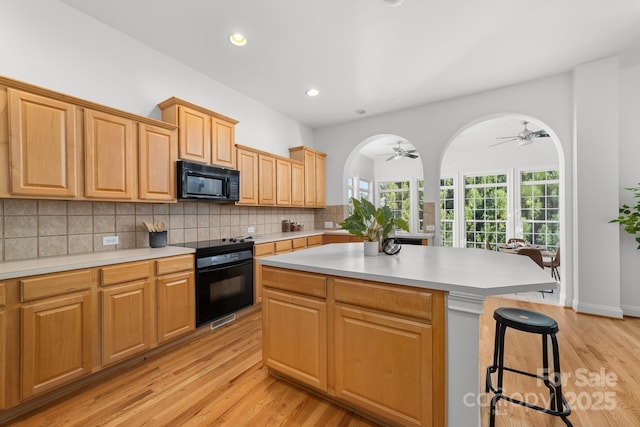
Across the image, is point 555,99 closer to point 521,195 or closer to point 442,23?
point 442,23

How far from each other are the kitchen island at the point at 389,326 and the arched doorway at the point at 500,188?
4727 mm

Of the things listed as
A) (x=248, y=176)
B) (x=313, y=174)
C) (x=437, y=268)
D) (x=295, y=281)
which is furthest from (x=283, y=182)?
(x=437, y=268)

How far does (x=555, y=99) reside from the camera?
3418 millimetres

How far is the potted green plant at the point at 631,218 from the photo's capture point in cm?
291

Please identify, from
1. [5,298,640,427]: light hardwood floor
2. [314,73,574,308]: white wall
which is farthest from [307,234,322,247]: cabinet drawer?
[5,298,640,427]: light hardwood floor

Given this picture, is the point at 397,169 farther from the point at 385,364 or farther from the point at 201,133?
the point at 385,364

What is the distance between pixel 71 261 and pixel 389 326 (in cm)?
221

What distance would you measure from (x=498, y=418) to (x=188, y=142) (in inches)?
133

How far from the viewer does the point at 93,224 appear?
2355 millimetres

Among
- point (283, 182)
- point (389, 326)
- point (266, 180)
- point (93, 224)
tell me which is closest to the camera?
point (389, 326)

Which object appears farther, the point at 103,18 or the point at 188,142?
the point at 188,142

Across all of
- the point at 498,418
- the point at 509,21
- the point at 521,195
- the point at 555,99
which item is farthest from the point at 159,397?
the point at 521,195

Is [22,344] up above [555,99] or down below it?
below

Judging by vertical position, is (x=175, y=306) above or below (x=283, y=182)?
below
